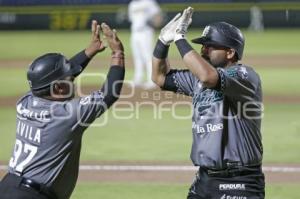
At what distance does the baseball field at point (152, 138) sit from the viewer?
797 cm

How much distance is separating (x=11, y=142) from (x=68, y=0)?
18.3 metres

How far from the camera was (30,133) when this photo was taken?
Answer: 504cm

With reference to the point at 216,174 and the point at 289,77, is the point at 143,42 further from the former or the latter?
the point at 216,174

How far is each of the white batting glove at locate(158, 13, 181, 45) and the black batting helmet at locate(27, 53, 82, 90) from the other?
839 millimetres

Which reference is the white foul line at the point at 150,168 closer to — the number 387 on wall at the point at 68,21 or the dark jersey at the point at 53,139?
the dark jersey at the point at 53,139

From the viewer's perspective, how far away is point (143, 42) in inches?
596

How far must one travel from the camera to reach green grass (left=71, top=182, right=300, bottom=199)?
7535 millimetres

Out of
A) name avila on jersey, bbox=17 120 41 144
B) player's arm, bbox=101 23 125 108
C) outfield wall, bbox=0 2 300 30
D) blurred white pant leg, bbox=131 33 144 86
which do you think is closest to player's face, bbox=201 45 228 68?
player's arm, bbox=101 23 125 108

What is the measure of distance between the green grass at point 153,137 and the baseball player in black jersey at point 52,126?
4.17 metres

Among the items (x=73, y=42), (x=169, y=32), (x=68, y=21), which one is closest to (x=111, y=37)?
(x=169, y=32)

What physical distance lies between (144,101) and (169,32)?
8.32m

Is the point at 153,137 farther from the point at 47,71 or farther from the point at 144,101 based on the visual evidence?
the point at 47,71

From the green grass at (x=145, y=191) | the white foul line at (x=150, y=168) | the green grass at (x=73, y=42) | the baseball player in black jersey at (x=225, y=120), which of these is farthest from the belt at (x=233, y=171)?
the green grass at (x=73, y=42)

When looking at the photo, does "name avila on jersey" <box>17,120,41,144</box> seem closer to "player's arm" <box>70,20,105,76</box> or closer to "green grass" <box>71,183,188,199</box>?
"player's arm" <box>70,20,105,76</box>
